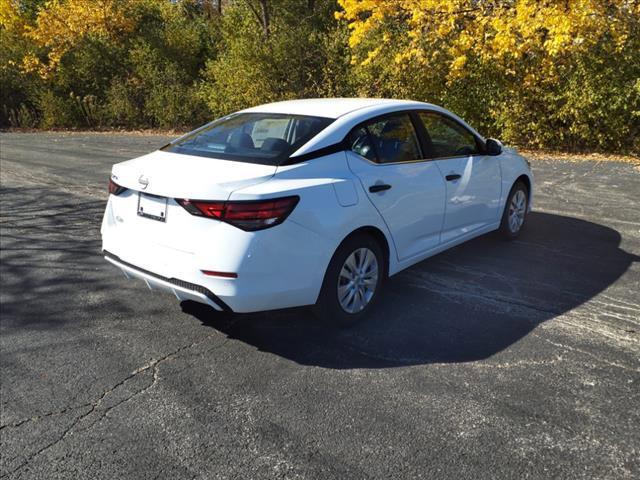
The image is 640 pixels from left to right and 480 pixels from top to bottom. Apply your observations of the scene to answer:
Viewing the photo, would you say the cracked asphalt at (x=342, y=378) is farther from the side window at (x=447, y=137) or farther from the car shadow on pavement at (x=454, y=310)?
the side window at (x=447, y=137)

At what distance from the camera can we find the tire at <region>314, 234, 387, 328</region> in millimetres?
3643

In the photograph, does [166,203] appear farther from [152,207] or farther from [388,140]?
[388,140]

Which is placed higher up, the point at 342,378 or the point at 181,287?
the point at 181,287

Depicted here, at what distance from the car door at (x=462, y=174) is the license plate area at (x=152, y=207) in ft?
7.44

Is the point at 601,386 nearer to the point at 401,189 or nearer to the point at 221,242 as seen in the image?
the point at 401,189

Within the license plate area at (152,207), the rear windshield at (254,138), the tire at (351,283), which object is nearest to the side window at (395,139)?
the rear windshield at (254,138)

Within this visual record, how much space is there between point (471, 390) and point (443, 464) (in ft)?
2.25

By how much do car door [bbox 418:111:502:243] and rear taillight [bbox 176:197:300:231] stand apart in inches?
71.8

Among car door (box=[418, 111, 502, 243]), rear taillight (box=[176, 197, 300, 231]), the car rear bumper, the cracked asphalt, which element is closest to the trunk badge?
rear taillight (box=[176, 197, 300, 231])

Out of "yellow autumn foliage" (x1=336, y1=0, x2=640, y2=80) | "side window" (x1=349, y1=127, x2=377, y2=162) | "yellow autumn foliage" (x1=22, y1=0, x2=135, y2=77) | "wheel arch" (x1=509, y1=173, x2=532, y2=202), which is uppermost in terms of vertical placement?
"yellow autumn foliage" (x1=22, y1=0, x2=135, y2=77)

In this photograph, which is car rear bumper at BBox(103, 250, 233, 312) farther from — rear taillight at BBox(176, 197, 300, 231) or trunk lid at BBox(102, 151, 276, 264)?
rear taillight at BBox(176, 197, 300, 231)

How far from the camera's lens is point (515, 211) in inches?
231

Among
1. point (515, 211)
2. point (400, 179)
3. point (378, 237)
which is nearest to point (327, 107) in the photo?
point (400, 179)

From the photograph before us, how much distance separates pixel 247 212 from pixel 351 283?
1.04 meters
